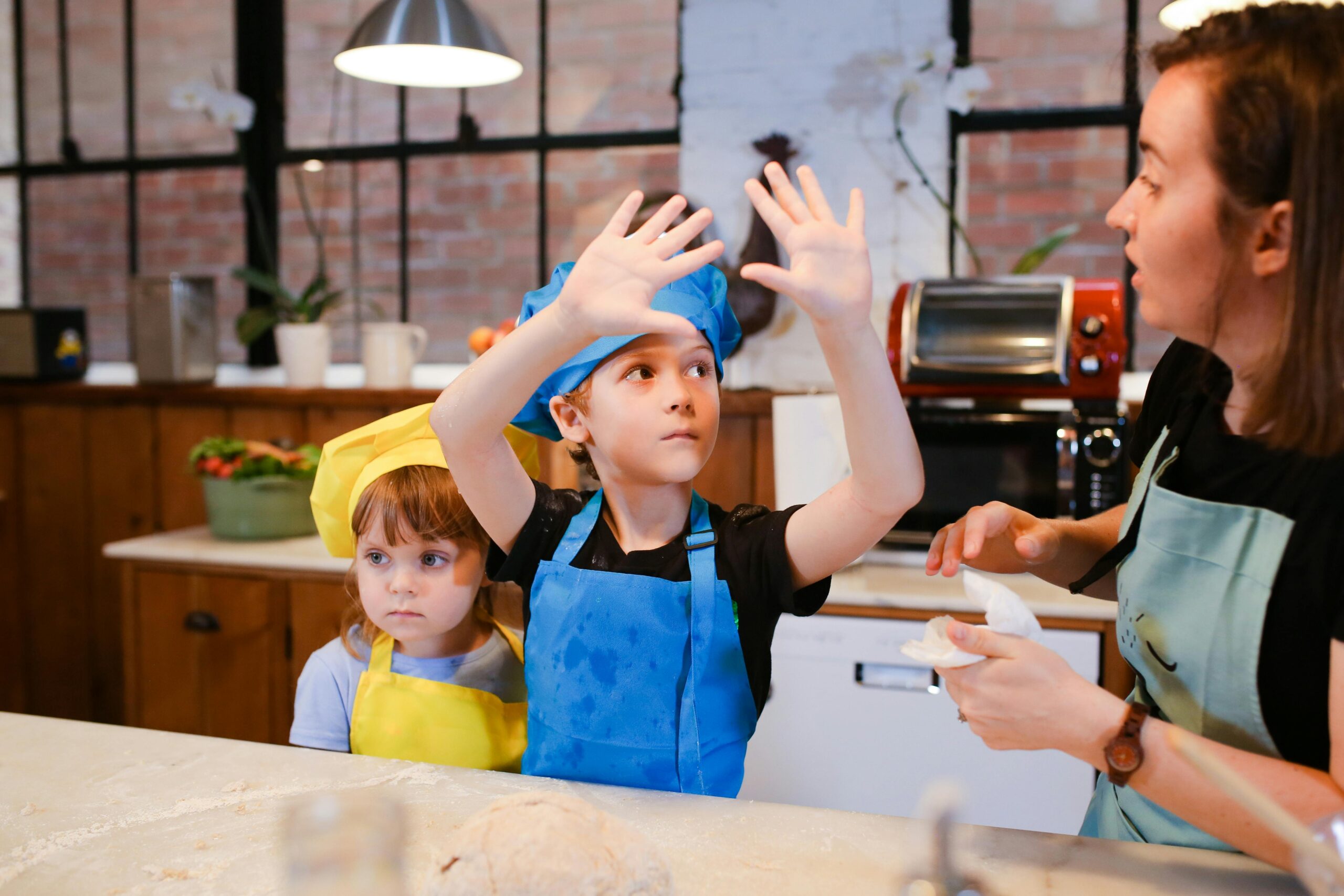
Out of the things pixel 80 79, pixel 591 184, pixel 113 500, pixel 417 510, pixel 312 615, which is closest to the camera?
pixel 417 510

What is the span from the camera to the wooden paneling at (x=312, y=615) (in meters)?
2.46

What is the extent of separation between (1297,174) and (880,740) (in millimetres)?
1589

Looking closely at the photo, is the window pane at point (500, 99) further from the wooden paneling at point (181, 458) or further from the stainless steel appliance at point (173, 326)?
the wooden paneling at point (181, 458)

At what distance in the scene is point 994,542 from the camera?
1.12 m

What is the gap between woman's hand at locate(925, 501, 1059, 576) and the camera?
1.05 metres

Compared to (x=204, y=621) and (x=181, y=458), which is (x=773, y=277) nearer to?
(x=204, y=621)

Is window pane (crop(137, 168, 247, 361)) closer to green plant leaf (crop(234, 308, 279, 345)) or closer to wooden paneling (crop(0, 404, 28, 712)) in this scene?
green plant leaf (crop(234, 308, 279, 345))

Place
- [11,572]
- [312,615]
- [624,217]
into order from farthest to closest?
[11,572] → [312,615] → [624,217]

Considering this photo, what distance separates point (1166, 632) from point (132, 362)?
3099 mm

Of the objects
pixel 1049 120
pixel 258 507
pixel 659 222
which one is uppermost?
pixel 1049 120

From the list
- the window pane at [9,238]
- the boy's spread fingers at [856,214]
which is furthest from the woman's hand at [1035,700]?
the window pane at [9,238]

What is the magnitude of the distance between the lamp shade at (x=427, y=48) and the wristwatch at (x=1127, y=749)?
196cm

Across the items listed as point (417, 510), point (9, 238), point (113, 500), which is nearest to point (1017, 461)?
point (417, 510)

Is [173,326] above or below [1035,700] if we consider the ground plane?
above
